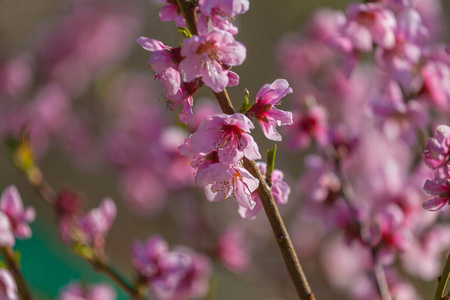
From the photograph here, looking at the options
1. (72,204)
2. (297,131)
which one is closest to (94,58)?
(72,204)

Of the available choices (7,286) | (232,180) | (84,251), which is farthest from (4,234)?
(232,180)

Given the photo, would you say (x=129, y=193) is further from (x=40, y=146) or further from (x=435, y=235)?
(x=435, y=235)

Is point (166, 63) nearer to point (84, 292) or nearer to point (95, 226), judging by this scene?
point (95, 226)

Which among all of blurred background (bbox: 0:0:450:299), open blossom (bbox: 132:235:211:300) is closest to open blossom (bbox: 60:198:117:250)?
open blossom (bbox: 132:235:211:300)

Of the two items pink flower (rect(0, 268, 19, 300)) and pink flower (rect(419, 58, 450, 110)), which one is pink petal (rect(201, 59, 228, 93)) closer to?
pink flower (rect(0, 268, 19, 300))

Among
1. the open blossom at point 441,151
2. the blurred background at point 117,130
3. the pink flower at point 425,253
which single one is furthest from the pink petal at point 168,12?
the pink flower at point 425,253
